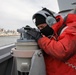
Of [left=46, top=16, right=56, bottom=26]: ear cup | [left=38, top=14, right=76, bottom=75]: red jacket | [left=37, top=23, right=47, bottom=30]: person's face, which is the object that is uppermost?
[left=46, top=16, right=56, bottom=26]: ear cup

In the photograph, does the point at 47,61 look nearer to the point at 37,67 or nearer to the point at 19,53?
the point at 37,67

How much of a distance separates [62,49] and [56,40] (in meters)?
0.15

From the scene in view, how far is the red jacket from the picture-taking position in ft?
5.44

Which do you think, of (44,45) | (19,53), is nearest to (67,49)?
(44,45)

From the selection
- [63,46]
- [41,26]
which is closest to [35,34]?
[41,26]

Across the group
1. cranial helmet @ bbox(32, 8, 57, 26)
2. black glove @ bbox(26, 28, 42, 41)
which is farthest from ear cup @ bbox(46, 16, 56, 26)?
black glove @ bbox(26, 28, 42, 41)

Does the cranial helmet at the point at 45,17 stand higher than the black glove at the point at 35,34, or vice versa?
the cranial helmet at the point at 45,17

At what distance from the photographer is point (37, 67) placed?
5.92ft

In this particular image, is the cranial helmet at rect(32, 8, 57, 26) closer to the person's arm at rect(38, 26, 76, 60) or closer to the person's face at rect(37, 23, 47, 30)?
the person's face at rect(37, 23, 47, 30)

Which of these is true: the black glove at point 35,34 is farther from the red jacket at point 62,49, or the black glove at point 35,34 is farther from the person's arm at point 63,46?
the person's arm at point 63,46

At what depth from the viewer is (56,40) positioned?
178 cm

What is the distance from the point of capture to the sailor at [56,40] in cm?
167

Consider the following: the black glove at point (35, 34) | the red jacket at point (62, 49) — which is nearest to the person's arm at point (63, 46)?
the red jacket at point (62, 49)

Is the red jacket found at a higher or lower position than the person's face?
lower
